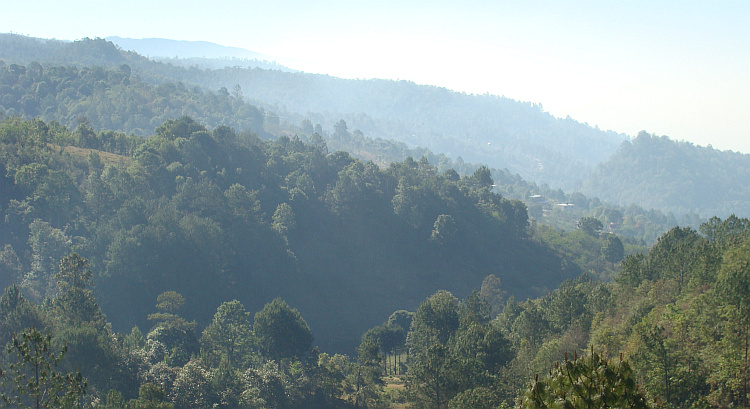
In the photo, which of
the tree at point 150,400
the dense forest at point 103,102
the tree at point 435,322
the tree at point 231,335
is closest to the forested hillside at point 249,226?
the tree at point 231,335

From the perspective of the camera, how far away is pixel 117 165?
7569 centimetres

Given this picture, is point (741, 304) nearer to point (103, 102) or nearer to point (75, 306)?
point (75, 306)

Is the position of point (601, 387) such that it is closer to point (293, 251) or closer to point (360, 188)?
point (293, 251)

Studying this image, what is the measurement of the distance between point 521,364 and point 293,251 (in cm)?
4985

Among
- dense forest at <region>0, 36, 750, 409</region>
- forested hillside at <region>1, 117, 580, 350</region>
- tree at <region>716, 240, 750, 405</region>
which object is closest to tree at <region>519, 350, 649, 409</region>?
dense forest at <region>0, 36, 750, 409</region>

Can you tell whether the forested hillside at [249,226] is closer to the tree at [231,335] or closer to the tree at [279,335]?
the tree at [231,335]

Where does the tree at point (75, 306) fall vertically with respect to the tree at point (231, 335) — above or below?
above

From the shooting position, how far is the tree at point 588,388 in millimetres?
8570

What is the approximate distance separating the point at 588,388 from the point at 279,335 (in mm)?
41259

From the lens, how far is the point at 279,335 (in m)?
47.3

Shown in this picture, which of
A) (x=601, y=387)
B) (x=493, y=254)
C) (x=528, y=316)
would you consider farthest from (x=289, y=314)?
(x=493, y=254)

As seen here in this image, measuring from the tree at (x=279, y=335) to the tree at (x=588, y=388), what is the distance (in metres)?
40.4

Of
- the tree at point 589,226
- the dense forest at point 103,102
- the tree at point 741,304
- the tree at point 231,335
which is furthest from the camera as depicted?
the dense forest at point 103,102

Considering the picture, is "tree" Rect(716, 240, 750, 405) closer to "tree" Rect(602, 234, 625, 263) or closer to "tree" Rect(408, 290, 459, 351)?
"tree" Rect(408, 290, 459, 351)
